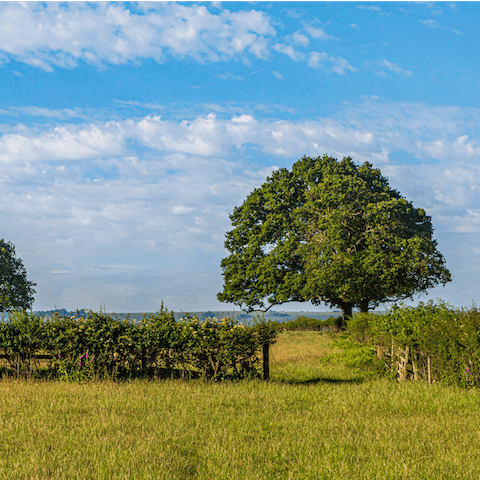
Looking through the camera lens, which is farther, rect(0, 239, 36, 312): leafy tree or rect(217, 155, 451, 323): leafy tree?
rect(0, 239, 36, 312): leafy tree

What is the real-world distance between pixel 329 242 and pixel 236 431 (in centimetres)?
2149

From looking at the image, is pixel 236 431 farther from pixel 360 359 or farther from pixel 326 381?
pixel 360 359

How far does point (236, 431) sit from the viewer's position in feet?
24.5

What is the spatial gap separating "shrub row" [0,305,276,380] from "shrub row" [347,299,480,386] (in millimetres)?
4101

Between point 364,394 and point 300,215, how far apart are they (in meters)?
20.4

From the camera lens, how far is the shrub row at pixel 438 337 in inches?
455

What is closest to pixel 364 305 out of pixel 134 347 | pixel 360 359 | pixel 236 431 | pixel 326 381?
pixel 360 359

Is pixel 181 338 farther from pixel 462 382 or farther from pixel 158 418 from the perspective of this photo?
pixel 462 382

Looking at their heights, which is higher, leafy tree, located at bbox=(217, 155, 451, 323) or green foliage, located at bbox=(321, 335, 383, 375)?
leafy tree, located at bbox=(217, 155, 451, 323)

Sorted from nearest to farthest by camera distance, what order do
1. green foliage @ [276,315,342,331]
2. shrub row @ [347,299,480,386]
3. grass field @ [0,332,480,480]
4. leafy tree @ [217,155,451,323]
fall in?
grass field @ [0,332,480,480]
shrub row @ [347,299,480,386]
leafy tree @ [217,155,451,323]
green foliage @ [276,315,342,331]

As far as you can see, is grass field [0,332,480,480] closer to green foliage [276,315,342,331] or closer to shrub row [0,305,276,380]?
shrub row [0,305,276,380]

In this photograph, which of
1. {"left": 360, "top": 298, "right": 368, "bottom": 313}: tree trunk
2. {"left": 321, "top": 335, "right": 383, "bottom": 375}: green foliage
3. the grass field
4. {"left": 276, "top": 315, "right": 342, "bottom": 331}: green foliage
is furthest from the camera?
{"left": 276, "top": 315, "right": 342, "bottom": 331}: green foliage

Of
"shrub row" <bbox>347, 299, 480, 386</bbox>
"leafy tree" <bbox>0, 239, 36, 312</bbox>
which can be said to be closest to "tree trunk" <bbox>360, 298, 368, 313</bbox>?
"shrub row" <bbox>347, 299, 480, 386</bbox>

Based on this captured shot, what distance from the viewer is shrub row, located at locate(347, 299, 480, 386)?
37.9ft
